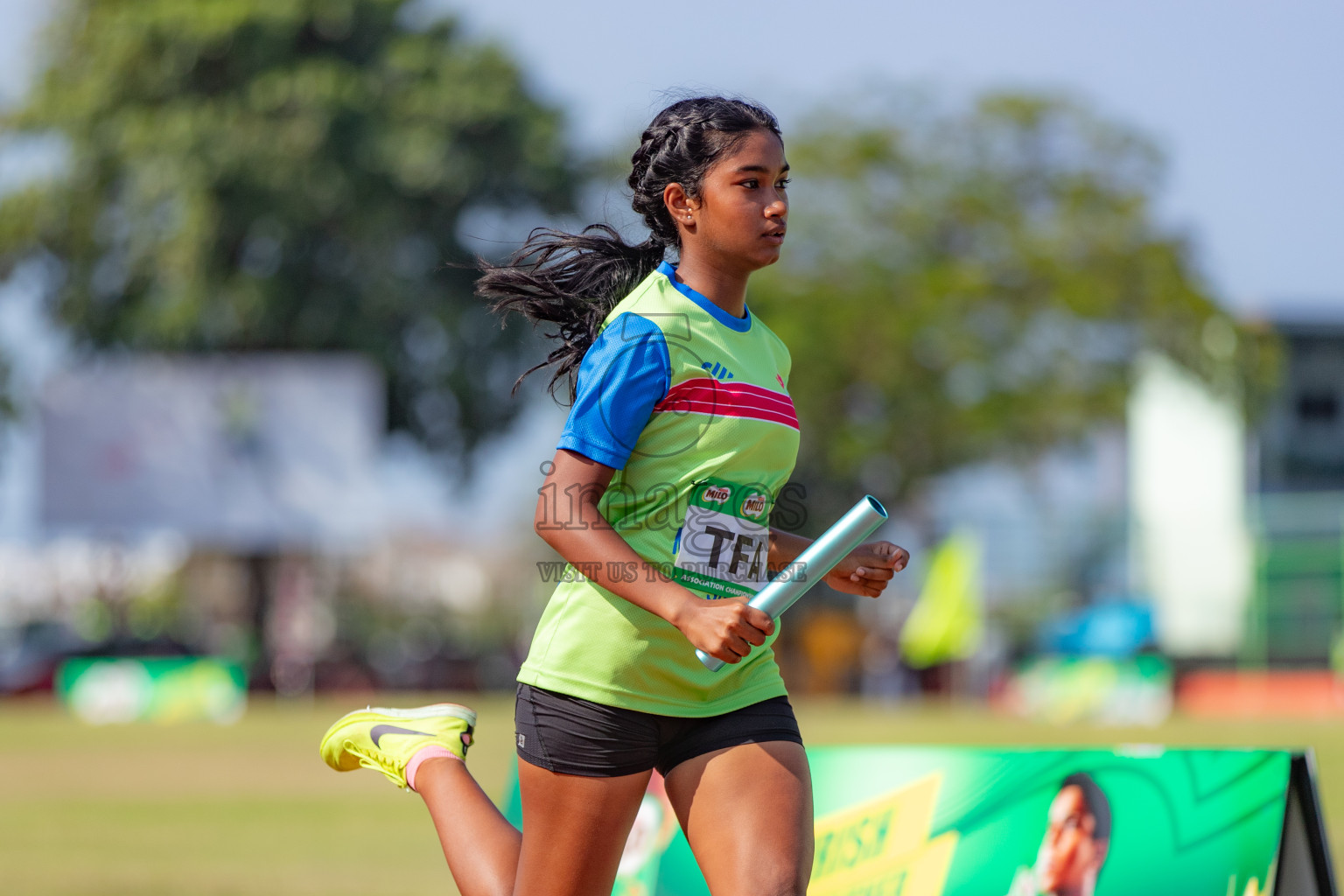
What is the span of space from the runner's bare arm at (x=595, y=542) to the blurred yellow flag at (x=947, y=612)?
24.6m

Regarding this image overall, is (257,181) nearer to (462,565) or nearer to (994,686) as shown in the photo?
(994,686)

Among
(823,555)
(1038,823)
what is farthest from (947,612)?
(823,555)

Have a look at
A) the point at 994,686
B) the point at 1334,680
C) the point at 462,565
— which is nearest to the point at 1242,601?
the point at 1334,680

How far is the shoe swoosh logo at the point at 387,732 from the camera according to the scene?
4.08 meters

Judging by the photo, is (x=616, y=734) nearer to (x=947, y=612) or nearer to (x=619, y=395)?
(x=619, y=395)

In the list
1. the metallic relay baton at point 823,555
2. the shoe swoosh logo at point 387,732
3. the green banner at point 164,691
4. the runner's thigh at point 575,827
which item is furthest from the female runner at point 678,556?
the green banner at point 164,691

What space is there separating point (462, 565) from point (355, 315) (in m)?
77.9

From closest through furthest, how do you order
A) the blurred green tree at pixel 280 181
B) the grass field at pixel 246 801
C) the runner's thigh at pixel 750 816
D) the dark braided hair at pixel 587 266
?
the runner's thigh at pixel 750 816 < the dark braided hair at pixel 587 266 < the grass field at pixel 246 801 < the blurred green tree at pixel 280 181

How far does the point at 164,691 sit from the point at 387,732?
22.6 m

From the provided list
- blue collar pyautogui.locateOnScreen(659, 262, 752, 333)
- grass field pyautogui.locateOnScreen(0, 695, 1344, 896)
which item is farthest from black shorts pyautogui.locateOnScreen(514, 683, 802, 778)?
grass field pyautogui.locateOnScreen(0, 695, 1344, 896)

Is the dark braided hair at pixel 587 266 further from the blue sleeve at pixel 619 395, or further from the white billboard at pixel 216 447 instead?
the white billboard at pixel 216 447

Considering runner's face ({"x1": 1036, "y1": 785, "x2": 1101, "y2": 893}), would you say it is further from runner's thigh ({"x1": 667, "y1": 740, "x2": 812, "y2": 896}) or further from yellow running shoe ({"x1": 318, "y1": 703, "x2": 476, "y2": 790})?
yellow running shoe ({"x1": 318, "y1": 703, "x2": 476, "y2": 790})

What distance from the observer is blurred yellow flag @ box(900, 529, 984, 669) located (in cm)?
2728

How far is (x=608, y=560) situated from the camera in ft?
10.3
